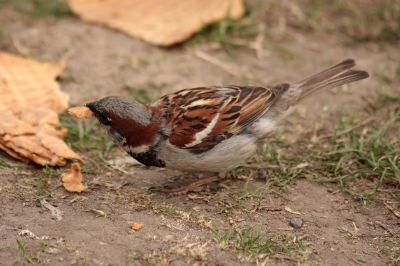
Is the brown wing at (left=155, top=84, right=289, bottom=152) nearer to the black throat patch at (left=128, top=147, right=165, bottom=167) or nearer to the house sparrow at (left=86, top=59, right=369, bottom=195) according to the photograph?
the house sparrow at (left=86, top=59, right=369, bottom=195)

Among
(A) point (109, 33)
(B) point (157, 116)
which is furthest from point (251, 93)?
(A) point (109, 33)

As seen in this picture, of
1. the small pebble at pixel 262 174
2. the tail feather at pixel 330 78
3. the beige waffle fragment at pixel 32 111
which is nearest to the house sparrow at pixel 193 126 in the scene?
the small pebble at pixel 262 174

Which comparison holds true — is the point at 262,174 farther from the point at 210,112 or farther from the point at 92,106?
the point at 92,106

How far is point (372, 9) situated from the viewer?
8.62m

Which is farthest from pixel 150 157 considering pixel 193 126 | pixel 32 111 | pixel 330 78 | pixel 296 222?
pixel 330 78

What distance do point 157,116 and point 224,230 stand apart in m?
1.18

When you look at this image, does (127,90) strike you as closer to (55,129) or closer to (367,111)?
(55,129)

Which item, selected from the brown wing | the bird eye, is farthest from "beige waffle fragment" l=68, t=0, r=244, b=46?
the bird eye

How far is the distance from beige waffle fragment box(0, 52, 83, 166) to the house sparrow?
0.73 metres

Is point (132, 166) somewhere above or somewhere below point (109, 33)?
below

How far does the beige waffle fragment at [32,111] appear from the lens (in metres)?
5.37

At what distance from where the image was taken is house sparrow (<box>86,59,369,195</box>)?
16.2 feet

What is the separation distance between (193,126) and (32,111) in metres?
1.95

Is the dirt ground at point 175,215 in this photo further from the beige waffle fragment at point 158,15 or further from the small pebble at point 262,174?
the beige waffle fragment at point 158,15
